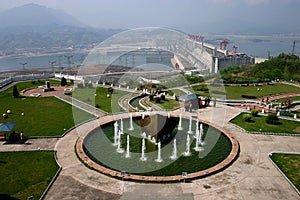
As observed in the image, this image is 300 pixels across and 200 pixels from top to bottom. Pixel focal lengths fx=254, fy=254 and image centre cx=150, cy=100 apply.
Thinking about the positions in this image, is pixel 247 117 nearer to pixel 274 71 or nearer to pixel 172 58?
pixel 274 71

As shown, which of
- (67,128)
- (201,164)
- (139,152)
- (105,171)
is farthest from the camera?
(67,128)

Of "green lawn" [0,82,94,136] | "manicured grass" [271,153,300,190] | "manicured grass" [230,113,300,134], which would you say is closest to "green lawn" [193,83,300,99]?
"manicured grass" [230,113,300,134]

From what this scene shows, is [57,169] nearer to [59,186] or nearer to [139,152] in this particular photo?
[59,186]

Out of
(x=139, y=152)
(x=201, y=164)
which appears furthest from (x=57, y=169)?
(x=201, y=164)

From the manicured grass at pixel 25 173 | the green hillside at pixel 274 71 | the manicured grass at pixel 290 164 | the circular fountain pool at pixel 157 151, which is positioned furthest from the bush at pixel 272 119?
the green hillside at pixel 274 71

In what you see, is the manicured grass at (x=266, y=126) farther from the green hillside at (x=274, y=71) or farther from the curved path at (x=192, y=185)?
the green hillside at (x=274, y=71)
